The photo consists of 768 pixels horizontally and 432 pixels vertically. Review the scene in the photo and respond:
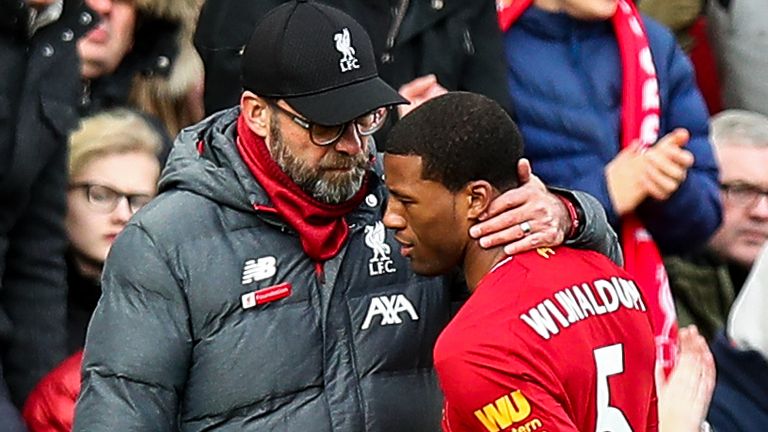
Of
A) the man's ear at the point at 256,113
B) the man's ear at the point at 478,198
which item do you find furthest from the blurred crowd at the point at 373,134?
the man's ear at the point at 478,198

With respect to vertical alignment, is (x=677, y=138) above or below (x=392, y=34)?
below

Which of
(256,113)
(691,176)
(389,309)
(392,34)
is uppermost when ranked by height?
(256,113)

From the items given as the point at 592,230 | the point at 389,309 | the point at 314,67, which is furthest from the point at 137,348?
the point at 592,230

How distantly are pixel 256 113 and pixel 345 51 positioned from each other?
0.83 feet

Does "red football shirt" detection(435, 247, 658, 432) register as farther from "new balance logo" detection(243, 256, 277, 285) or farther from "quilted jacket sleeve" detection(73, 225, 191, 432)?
"quilted jacket sleeve" detection(73, 225, 191, 432)

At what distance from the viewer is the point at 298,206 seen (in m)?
4.46

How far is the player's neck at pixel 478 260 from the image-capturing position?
4.32 metres

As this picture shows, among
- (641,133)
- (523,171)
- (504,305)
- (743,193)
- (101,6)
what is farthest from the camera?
(743,193)

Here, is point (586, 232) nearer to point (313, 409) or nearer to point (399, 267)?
point (399, 267)

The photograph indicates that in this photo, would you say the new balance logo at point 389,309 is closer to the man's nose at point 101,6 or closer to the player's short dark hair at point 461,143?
the player's short dark hair at point 461,143

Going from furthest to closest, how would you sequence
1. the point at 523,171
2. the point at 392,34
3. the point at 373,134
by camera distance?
the point at 392,34 → the point at 373,134 → the point at 523,171

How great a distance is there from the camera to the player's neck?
14.2 ft

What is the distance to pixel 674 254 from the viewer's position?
5.98m

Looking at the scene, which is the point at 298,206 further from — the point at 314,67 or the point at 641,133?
the point at 641,133
